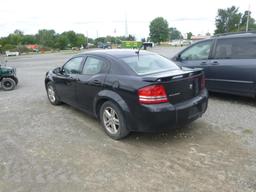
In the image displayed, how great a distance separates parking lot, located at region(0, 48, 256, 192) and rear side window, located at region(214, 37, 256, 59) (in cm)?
134

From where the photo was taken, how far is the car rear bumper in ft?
10.5

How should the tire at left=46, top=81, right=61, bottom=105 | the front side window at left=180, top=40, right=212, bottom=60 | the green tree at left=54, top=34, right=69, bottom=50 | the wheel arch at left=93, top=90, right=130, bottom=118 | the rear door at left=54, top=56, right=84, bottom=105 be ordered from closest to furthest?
the wheel arch at left=93, top=90, right=130, bottom=118, the rear door at left=54, top=56, right=84, bottom=105, the tire at left=46, top=81, right=61, bottom=105, the front side window at left=180, top=40, right=212, bottom=60, the green tree at left=54, top=34, right=69, bottom=50

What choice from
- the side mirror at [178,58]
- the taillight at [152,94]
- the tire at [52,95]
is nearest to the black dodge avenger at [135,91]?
the taillight at [152,94]

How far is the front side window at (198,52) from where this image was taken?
5.97 m

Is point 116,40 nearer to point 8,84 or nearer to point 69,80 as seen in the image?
point 8,84

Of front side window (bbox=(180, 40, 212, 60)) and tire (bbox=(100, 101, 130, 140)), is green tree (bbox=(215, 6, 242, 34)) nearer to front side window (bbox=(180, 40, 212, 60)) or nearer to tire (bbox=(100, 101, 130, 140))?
front side window (bbox=(180, 40, 212, 60))

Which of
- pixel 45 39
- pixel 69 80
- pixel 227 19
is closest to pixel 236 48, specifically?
pixel 69 80

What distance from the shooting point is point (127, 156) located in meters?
3.26

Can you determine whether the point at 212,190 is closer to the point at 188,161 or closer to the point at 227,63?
the point at 188,161

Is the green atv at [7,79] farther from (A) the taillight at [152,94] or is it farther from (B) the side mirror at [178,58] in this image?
(A) the taillight at [152,94]

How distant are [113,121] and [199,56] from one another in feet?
11.9

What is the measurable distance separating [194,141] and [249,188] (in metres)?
1.24

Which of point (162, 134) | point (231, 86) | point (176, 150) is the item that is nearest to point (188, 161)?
point (176, 150)

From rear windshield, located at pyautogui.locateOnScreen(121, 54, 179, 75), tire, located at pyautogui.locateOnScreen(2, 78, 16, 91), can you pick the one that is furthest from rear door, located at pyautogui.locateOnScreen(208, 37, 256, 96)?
tire, located at pyautogui.locateOnScreen(2, 78, 16, 91)
